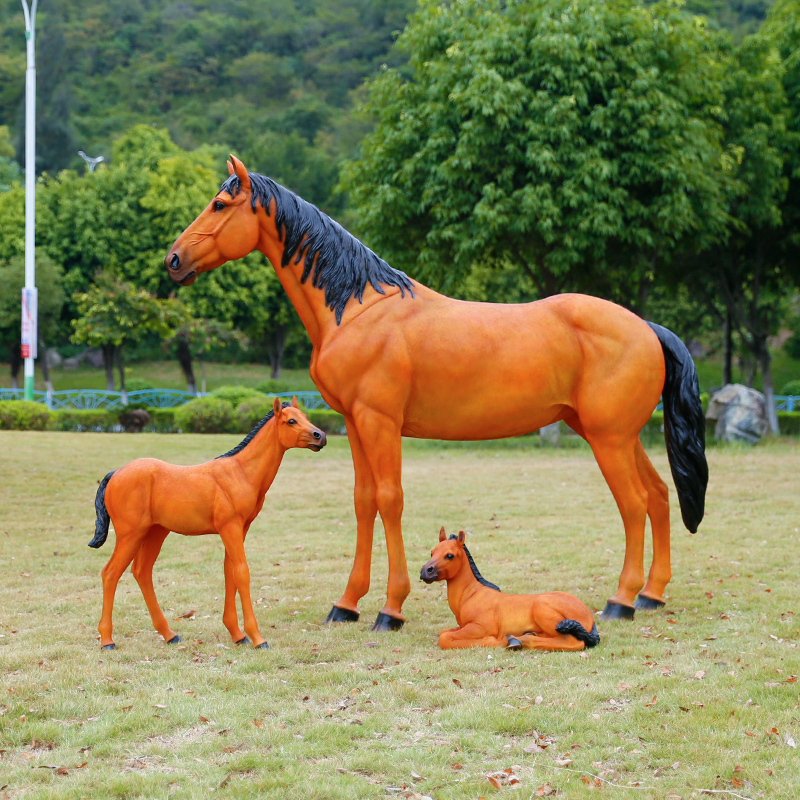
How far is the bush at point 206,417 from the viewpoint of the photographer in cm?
2356

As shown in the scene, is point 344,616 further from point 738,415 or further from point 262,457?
point 738,415

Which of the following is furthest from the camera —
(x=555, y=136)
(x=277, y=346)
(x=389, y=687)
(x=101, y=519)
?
(x=277, y=346)

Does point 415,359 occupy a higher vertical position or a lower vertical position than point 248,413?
higher

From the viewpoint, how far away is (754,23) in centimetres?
4791

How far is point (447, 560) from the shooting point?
20.4 ft

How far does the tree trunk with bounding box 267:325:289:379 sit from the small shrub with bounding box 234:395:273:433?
73.4 ft

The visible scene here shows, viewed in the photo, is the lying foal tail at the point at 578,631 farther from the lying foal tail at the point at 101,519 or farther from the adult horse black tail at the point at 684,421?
the lying foal tail at the point at 101,519

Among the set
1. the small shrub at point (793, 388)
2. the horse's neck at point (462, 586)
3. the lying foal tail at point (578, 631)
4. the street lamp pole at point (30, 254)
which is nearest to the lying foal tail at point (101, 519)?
the horse's neck at point (462, 586)

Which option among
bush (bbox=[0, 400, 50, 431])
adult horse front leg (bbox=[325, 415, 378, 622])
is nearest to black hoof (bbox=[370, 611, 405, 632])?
adult horse front leg (bbox=[325, 415, 378, 622])

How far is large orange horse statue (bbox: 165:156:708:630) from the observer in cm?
670

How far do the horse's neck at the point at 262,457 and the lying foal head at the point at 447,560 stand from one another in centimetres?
131

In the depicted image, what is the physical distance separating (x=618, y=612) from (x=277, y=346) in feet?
136

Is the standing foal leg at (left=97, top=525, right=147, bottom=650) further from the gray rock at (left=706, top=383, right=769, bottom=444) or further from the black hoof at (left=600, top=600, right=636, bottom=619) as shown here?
the gray rock at (left=706, top=383, right=769, bottom=444)

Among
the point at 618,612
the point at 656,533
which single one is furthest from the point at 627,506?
the point at 618,612
